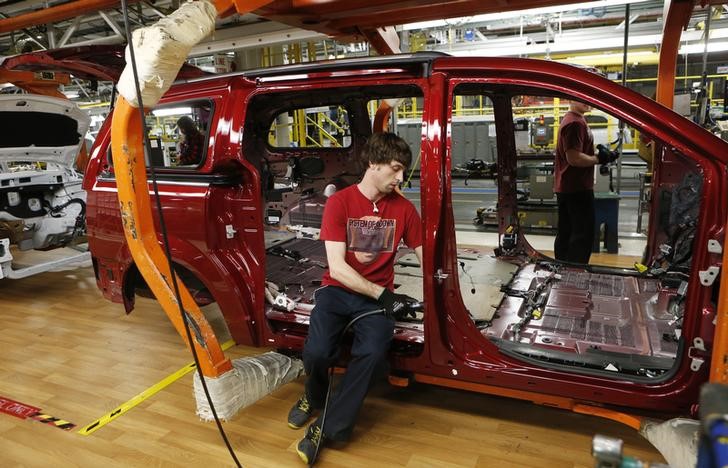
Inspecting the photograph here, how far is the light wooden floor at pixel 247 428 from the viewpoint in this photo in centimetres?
252

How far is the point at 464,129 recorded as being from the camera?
43.7 feet

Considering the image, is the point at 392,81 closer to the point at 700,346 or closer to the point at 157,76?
the point at 157,76

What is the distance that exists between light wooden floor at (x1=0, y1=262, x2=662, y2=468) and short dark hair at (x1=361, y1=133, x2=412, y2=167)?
140 centimetres

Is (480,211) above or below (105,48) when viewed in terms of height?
below

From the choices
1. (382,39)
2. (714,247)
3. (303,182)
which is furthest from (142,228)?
(382,39)

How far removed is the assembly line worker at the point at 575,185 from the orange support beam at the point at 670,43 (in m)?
0.56

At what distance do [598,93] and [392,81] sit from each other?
3.08 feet

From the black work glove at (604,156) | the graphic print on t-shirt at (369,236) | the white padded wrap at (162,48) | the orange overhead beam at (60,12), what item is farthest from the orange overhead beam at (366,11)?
the orange overhead beam at (60,12)

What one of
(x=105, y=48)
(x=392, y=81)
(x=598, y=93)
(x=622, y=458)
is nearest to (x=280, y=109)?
(x=105, y=48)

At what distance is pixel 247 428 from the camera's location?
9.16 feet

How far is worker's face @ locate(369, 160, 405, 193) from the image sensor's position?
260cm

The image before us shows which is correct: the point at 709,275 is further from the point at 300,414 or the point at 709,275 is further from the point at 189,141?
the point at 189,141

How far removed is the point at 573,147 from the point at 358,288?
2.58 meters

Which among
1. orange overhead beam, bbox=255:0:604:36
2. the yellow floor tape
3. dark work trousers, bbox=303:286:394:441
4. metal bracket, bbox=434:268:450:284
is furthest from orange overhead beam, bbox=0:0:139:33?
metal bracket, bbox=434:268:450:284
